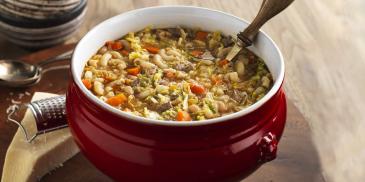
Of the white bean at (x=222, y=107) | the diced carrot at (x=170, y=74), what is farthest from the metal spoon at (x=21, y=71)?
the white bean at (x=222, y=107)

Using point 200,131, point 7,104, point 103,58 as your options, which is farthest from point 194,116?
point 7,104

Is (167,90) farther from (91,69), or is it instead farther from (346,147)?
(346,147)

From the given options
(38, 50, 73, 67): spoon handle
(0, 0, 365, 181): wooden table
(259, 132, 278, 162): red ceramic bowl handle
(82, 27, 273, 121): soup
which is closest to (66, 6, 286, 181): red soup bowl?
(259, 132, 278, 162): red ceramic bowl handle

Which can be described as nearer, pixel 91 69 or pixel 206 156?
pixel 206 156

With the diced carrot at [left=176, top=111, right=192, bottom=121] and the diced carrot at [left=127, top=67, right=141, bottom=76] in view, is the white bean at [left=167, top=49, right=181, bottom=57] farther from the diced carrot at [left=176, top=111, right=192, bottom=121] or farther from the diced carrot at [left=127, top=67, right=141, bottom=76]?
the diced carrot at [left=176, top=111, right=192, bottom=121]

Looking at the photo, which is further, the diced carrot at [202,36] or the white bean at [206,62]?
the diced carrot at [202,36]

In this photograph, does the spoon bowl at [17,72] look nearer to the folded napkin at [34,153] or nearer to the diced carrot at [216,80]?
the folded napkin at [34,153]

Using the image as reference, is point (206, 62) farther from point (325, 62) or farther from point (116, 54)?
point (325, 62)
